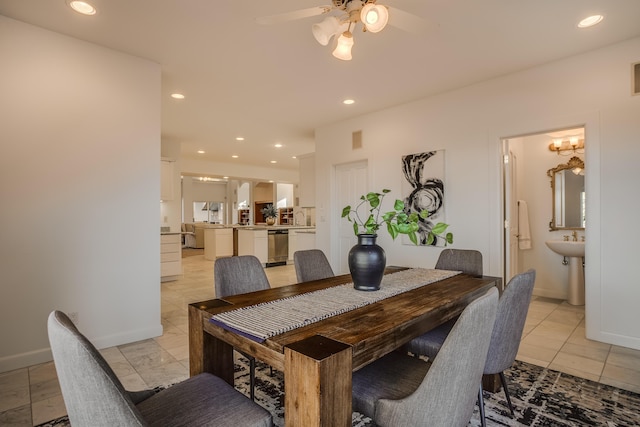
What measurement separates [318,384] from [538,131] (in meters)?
3.44

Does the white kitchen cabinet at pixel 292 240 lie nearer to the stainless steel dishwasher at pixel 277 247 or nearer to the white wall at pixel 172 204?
the stainless steel dishwasher at pixel 277 247

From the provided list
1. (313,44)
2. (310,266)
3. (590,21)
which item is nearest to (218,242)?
(310,266)

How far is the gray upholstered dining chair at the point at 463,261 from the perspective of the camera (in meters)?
2.63

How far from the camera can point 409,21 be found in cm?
179

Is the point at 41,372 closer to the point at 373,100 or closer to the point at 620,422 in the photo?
the point at 620,422

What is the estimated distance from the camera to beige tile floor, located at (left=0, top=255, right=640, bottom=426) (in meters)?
2.02

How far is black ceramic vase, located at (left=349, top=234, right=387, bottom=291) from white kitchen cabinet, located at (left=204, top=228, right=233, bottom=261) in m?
7.18

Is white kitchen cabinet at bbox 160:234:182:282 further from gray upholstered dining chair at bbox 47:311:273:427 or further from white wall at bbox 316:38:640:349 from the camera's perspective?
gray upholstered dining chair at bbox 47:311:273:427

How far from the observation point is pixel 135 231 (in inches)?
119

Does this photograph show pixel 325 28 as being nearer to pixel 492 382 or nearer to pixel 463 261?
pixel 463 261

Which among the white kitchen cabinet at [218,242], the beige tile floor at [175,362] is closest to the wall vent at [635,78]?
the beige tile floor at [175,362]

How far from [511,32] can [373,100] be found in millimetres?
1804

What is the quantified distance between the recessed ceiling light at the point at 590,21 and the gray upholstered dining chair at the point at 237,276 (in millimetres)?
3034

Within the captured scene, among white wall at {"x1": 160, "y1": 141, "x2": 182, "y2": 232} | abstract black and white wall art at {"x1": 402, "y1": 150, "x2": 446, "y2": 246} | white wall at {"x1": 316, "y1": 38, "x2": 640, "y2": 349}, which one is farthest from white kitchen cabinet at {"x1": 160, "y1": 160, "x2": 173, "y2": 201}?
abstract black and white wall art at {"x1": 402, "y1": 150, "x2": 446, "y2": 246}
